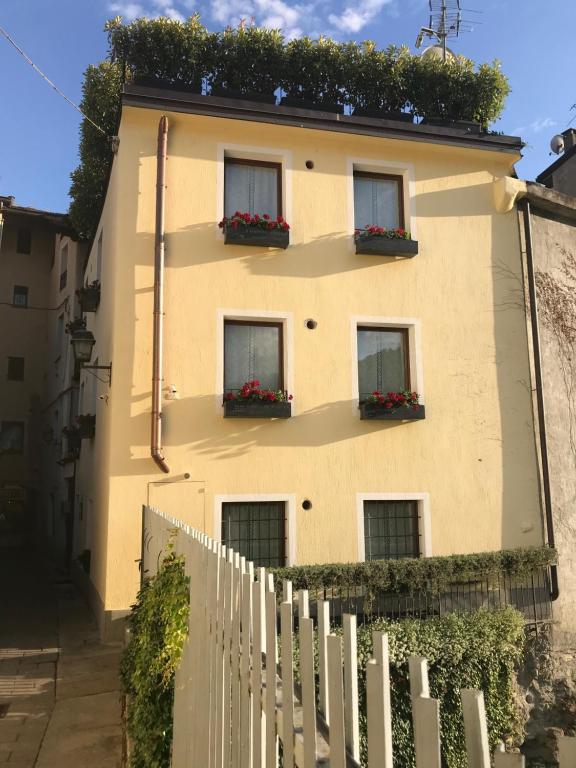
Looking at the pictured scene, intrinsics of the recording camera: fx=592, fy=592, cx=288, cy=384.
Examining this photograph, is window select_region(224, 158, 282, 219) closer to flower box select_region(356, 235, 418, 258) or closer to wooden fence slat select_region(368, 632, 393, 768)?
flower box select_region(356, 235, 418, 258)

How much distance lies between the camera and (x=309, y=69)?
1353cm

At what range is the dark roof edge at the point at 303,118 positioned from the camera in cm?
1073

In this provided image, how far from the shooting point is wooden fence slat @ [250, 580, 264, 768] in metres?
2.54

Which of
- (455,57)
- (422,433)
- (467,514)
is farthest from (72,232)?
(467,514)

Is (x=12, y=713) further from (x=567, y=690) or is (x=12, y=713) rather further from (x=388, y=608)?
(x=567, y=690)

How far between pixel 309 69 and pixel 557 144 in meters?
8.32

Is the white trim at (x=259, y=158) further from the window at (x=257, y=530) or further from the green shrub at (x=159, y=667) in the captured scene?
the green shrub at (x=159, y=667)

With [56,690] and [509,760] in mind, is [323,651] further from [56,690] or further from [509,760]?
[56,690]

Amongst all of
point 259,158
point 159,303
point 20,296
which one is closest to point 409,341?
point 259,158

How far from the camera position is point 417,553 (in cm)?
1102

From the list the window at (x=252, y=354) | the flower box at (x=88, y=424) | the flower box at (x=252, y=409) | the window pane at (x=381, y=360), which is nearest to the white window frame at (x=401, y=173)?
the window pane at (x=381, y=360)

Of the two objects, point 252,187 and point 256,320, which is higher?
point 252,187

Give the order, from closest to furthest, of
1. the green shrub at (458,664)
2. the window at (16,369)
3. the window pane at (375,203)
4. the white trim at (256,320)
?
the green shrub at (458,664)
the white trim at (256,320)
the window pane at (375,203)
the window at (16,369)

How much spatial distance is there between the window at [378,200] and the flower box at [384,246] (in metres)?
0.66
